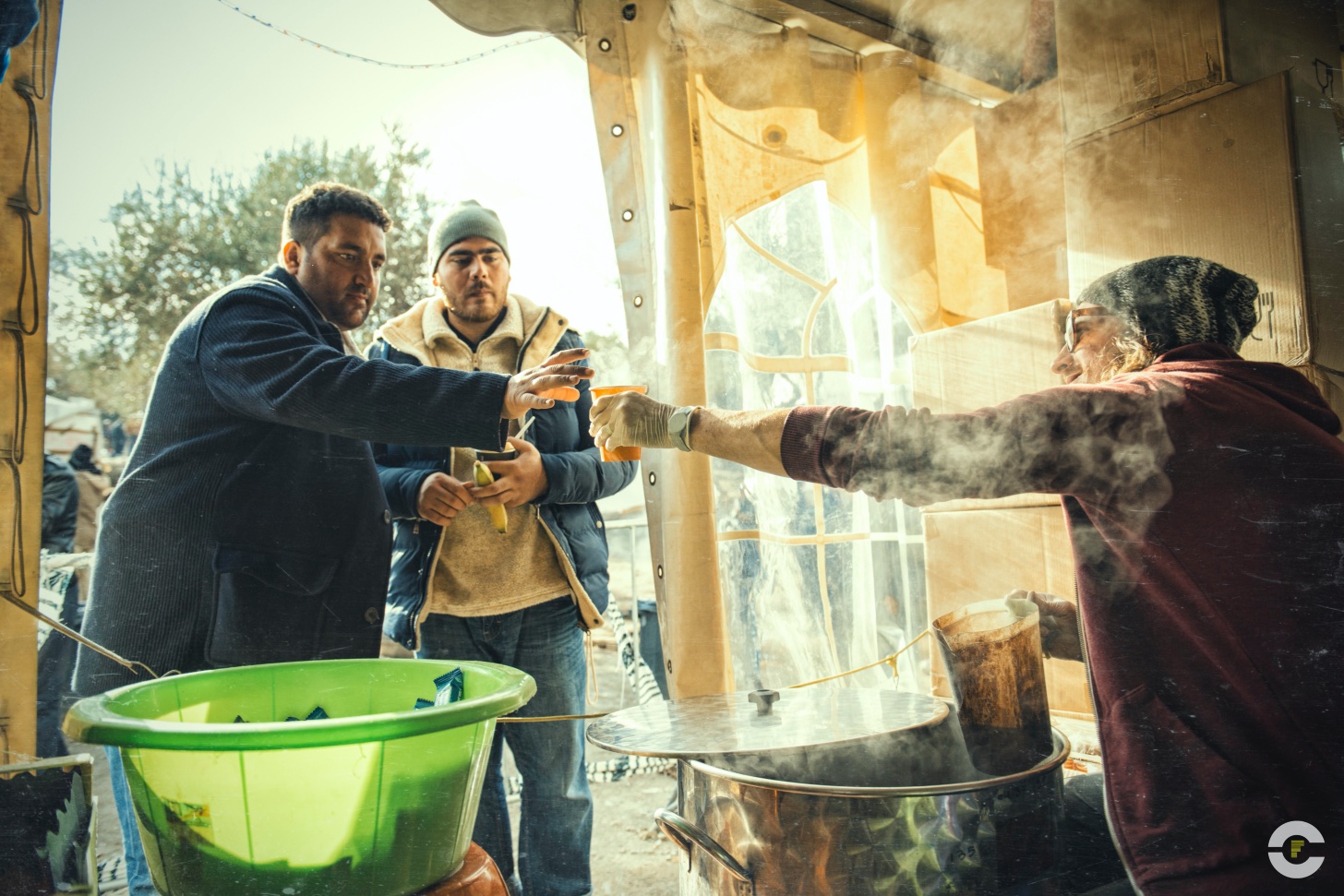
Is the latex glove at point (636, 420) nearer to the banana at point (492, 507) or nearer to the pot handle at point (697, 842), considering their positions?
the banana at point (492, 507)

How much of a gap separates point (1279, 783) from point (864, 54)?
177cm

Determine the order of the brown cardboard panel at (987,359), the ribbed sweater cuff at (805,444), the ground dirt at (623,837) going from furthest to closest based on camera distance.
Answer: the ground dirt at (623,837) → the brown cardboard panel at (987,359) → the ribbed sweater cuff at (805,444)

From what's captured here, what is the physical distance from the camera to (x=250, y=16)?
177 centimetres

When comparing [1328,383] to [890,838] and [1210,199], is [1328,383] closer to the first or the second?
[1210,199]

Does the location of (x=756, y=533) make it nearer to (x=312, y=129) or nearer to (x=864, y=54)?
(x=864, y=54)

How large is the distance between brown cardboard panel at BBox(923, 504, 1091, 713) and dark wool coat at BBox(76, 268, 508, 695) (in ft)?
3.53

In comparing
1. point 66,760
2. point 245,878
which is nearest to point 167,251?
point 66,760

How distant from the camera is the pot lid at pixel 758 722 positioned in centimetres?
122

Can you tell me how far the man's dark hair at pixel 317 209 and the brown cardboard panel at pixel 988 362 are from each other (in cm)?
136

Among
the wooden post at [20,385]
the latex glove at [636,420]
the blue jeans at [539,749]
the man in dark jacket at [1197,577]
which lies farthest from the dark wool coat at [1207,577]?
the wooden post at [20,385]

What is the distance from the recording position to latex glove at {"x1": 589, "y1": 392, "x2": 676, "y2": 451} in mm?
1422

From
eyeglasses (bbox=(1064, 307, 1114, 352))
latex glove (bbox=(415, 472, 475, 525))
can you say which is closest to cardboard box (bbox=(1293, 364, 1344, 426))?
eyeglasses (bbox=(1064, 307, 1114, 352))

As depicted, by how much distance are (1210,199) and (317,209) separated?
71.4 inches

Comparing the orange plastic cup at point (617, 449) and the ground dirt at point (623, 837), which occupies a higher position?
the orange plastic cup at point (617, 449)
